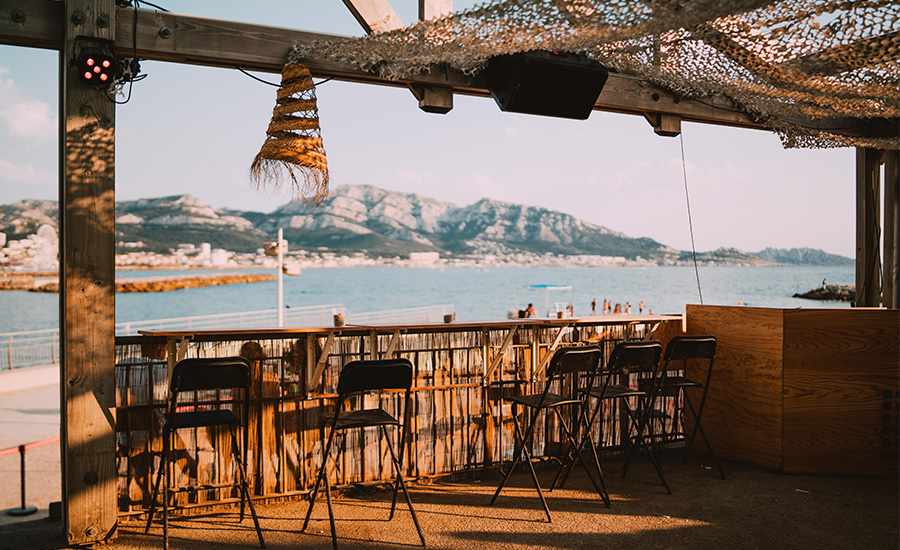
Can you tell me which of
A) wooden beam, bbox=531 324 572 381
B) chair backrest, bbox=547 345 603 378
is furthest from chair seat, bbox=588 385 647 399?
wooden beam, bbox=531 324 572 381

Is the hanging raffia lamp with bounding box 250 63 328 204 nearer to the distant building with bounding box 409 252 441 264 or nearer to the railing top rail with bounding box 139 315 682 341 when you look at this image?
the railing top rail with bounding box 139 315 682 341

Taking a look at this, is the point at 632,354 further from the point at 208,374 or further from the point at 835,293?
the point at 835,293

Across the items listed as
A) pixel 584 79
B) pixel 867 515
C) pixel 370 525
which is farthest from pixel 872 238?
pixel 370 525

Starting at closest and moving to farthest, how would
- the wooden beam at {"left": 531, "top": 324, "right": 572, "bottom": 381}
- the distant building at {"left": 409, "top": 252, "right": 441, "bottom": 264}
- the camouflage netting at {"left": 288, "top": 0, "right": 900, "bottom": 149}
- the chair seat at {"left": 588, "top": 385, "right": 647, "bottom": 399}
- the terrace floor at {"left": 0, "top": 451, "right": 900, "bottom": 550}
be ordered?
the camouflage netting at {"left": 288, "top": 0, "right": 900, "bottom": 149} → the terrace floor at {"left": 0, "top": 451, "right": 900, "bottom": 550} → the chair seat at {"left": 588, "top": 385, "right": 647, "bottom": 399} → the wooden beam at {"left": 531, "top": 324, "right": 572, "bottom": 381} → the distant building at {"left": 409, "top": 252, "right": 441, "bottom": 264}

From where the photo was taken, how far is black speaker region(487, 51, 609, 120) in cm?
→ 355

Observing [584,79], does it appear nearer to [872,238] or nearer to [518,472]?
[518,472]

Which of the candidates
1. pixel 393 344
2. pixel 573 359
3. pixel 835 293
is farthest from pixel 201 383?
pixel 835 293

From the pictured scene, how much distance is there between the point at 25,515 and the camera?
441 centimetres

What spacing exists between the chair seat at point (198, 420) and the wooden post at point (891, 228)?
5341 mm

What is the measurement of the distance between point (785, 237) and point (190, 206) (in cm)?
8033

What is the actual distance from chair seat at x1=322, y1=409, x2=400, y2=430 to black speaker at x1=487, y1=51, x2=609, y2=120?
206 cm

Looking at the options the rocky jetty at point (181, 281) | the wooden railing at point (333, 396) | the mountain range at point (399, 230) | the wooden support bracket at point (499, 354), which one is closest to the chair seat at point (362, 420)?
the wooden railing at point (333, 396)

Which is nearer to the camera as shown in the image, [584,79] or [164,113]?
[584,79]

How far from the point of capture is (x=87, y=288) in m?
3.08
